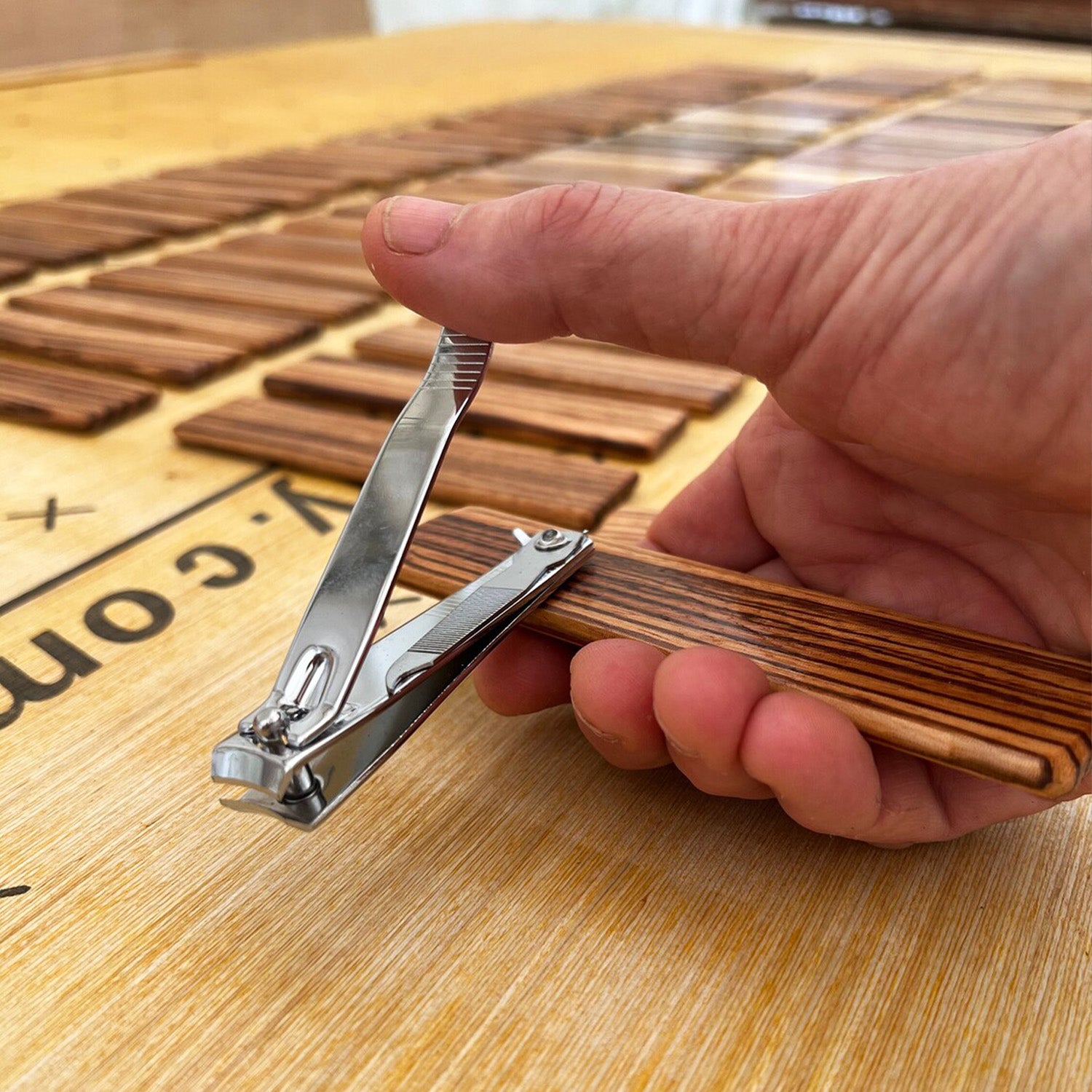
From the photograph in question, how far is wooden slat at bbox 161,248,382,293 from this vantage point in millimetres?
1413

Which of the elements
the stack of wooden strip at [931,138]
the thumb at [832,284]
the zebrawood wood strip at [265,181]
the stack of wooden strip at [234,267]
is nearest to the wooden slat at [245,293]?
the stack of wooden strip at [234,267]

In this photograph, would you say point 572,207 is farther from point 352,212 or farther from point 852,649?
point 352,212

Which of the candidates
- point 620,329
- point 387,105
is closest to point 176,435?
point 620,329

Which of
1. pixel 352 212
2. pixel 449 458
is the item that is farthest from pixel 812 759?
pixel 352 212

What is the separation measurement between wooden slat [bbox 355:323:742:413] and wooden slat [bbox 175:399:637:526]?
134mm

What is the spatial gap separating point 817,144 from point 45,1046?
2.04m

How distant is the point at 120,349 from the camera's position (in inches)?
46.8

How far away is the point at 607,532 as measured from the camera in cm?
79

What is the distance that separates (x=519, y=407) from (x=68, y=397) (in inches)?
16.0

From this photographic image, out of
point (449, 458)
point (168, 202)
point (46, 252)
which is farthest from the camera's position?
point (168, 202)

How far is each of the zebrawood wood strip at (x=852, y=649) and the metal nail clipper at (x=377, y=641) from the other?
32 millimetres

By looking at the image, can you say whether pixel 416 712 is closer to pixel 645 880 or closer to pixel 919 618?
pixel 645 880

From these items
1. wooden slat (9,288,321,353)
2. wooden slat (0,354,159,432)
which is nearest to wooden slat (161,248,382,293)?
wooden slat (9,288,321,353)

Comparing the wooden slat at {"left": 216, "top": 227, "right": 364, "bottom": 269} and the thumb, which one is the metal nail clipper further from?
the wooden slat at {"left": 216, "top": 227, "right": 364, "bottom": 269}
